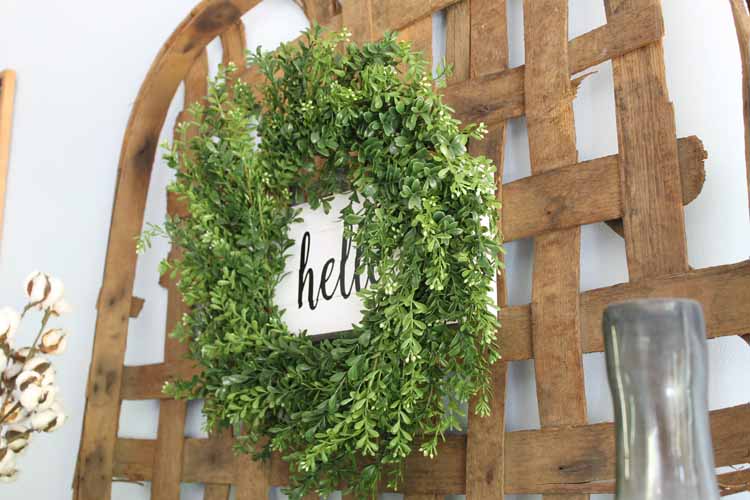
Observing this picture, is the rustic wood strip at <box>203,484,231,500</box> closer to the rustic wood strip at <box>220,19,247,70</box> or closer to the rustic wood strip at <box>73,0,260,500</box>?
the rustic wood strip at <box>73,0,260,500</box>

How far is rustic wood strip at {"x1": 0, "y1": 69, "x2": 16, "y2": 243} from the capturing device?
1.54m

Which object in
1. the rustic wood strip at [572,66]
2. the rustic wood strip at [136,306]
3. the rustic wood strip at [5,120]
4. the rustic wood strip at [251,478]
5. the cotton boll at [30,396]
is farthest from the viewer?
the rustic wood strip at [5,120]

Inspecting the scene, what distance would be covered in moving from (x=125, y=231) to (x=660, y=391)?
1140mm

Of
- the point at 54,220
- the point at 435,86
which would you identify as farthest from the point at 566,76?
the point at 54,220

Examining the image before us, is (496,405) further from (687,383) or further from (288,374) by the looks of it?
(687,383)

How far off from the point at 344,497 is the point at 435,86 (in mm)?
511

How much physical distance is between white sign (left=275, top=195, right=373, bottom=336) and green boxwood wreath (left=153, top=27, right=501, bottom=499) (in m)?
0.02

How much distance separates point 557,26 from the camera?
33.0 inches

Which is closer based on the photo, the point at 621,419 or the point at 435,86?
the point at 621,419

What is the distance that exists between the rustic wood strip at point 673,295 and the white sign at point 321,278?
Answer: 7.2 inches

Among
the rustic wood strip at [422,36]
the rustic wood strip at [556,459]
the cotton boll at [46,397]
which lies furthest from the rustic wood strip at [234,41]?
→ the rustic wood strip at [556,459]

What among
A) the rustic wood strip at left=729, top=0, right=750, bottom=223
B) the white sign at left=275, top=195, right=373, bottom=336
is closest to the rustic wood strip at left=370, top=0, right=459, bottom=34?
the white sign at left=275, top=195, right=373, bottom=336

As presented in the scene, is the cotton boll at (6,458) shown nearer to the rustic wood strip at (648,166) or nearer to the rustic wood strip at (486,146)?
the rustic wood strip at (486,146)

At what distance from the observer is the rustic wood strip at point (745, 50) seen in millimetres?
652
